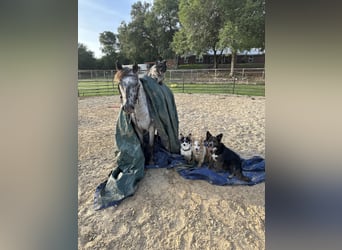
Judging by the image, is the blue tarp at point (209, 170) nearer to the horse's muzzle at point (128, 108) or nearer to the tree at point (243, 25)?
the horse's muzzle at point (128, 108)

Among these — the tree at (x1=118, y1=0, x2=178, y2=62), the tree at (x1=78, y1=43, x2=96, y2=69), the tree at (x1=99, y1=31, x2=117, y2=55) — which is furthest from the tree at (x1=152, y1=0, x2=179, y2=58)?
the tree at (x1=78, y1=43, x2=96, y2=69)

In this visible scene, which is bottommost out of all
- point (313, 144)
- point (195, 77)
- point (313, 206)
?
point (313, 206)

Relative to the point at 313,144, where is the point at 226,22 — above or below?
above

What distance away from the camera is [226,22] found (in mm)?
1189

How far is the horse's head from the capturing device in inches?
49.2

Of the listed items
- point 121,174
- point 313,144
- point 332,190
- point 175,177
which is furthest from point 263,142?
point 121,174

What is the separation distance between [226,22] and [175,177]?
2.59 feet

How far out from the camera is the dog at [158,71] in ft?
4.23

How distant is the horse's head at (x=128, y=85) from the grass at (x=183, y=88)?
7 cm

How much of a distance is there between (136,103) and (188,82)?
11.4 inches

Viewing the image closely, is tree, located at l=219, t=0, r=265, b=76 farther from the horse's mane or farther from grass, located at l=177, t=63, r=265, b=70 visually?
the horse's mane

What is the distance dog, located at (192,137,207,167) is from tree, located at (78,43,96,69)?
67cm

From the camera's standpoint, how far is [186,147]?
1322 millimetres

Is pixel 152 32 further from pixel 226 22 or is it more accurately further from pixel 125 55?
pixel 226 22
